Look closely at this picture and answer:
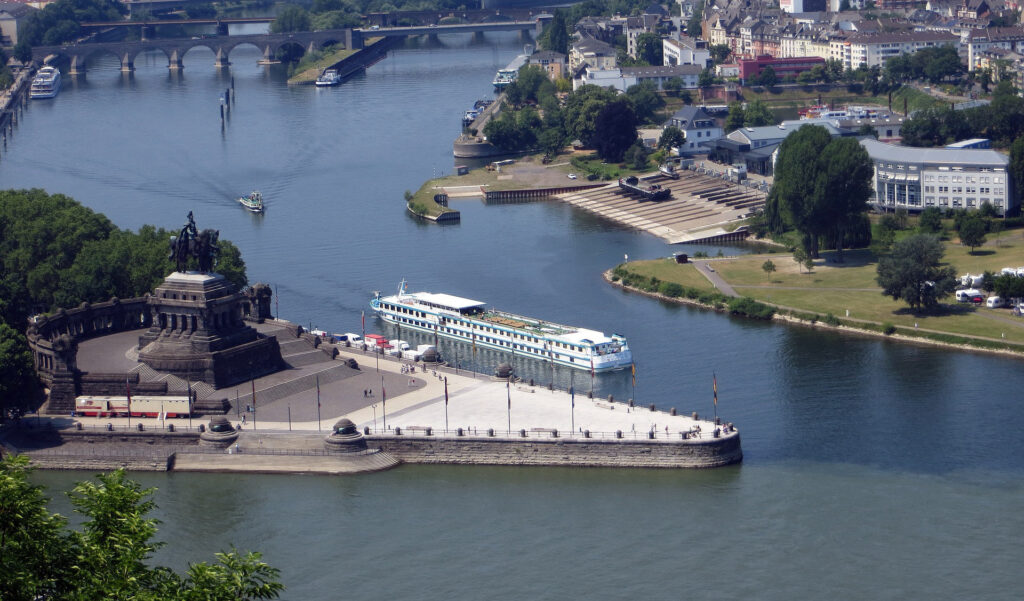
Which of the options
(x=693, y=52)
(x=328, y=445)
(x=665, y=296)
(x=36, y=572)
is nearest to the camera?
(x=36, y=572)

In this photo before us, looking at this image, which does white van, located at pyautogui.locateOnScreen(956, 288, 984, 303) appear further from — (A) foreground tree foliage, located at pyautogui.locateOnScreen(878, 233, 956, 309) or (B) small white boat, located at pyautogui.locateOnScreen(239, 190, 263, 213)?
(B) small white boat, located at pyautogui.locateOnScreen(239, 190, 263, 213)

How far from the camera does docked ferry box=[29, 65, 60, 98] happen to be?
583 feet

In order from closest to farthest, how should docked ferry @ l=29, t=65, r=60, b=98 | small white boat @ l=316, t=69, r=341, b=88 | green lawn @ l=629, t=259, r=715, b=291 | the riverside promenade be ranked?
the riverside promenade < green lawn @ l=629, t=259, r=715, b=291 < docked ferry @ l=29, t=65, r=60, b=98 < small white boat @ l=316, t=69, r=341, b=88

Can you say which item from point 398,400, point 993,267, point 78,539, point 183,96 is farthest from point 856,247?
point 183,96

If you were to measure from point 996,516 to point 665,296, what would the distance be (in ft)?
112

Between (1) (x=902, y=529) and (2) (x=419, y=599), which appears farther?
(1) (x=902, y=529)

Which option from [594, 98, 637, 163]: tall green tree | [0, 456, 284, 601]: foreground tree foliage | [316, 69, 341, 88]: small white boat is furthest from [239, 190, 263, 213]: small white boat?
[0, 456, 284, 601]: foreground tree foliage

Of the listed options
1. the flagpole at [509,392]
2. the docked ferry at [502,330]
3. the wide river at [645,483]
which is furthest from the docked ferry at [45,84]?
the flagpole at [509,392]

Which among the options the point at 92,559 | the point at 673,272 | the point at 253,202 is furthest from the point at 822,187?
the point at 92,559

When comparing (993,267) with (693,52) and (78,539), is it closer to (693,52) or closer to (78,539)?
(78,539)

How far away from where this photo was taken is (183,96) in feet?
578

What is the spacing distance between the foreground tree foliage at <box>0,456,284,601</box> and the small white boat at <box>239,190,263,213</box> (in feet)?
257

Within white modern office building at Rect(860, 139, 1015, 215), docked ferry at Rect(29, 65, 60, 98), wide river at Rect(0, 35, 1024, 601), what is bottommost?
wide river at Rect(0, 35, 1024, 601)

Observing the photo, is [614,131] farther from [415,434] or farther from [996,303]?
[415,434]
